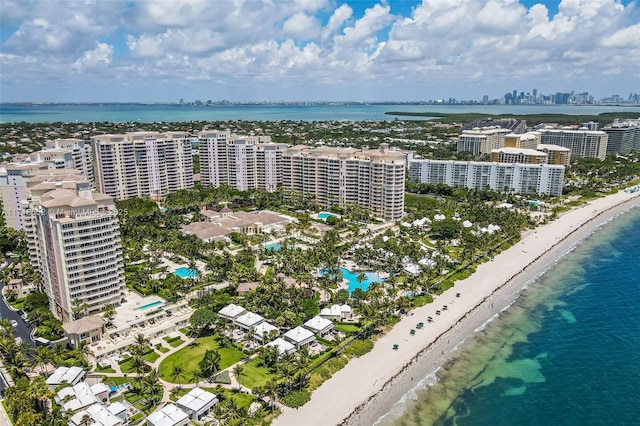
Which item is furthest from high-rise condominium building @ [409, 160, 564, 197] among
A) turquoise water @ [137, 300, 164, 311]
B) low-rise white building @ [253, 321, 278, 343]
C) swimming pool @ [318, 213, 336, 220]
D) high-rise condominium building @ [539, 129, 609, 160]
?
turquoise water @ [137, 300, 164, 311]

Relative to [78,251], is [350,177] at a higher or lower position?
higher

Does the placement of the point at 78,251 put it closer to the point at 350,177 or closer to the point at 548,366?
the point at 548,366

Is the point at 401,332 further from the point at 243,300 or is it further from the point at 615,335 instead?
the point at 615,335

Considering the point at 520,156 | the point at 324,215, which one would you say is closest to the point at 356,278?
the point at 324,215

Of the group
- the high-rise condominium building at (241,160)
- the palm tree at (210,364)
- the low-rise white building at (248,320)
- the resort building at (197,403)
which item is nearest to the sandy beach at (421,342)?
the resort building at (197,403)

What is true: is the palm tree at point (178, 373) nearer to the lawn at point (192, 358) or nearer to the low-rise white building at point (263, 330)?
the lawn at point (192, 358)
